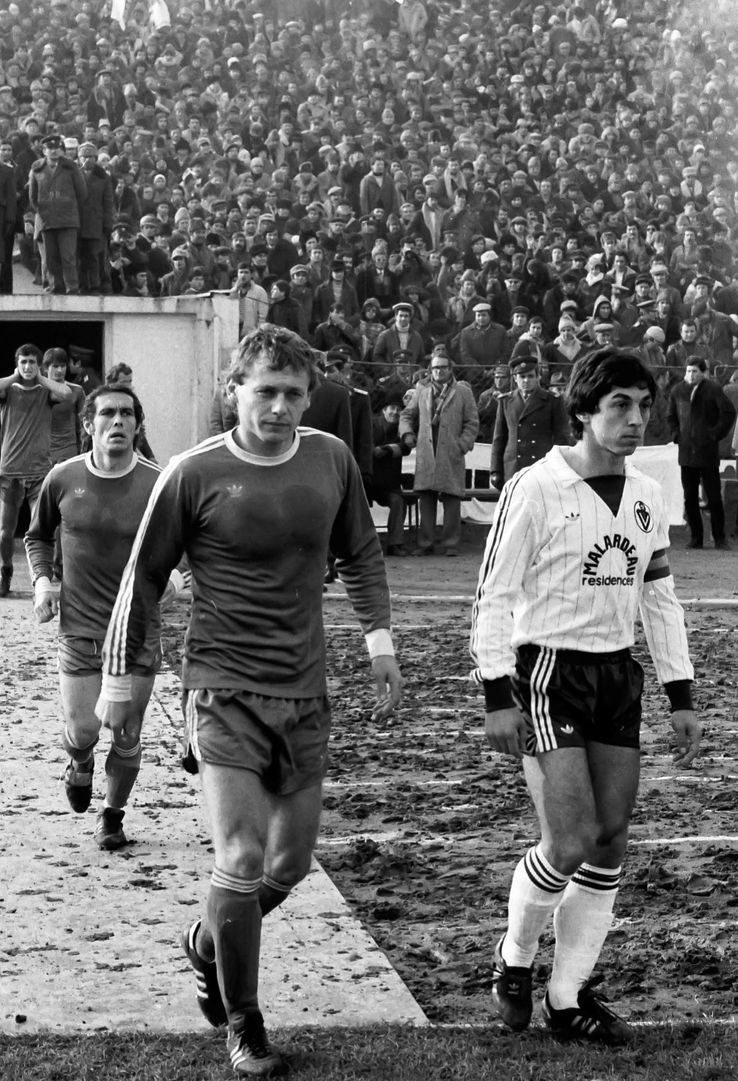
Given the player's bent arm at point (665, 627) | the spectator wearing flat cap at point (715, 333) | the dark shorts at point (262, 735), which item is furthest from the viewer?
the spectator wearing flat cap at point (715, 333)

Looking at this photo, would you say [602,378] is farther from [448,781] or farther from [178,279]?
[178,279]

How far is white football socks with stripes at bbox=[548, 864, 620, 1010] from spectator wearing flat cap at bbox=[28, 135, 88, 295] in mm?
16042

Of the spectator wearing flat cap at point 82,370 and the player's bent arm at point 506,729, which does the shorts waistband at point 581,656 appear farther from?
the spectator wearing flat cap at point 82,370

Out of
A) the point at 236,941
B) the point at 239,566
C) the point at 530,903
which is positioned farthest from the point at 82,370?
the point at 236,941

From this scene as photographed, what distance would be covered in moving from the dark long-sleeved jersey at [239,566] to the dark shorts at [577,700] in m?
0.63

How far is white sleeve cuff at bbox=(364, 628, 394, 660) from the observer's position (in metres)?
4.84

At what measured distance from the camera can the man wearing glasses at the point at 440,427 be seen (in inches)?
712

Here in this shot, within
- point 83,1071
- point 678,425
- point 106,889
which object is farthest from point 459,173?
point 83,1071

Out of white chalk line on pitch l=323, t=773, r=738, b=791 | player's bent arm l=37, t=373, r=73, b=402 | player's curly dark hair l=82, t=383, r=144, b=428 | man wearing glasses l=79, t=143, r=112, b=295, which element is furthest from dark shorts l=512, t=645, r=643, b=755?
man wearing glasses l=79, t=143, r=112, b=295

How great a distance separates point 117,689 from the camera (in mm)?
4598

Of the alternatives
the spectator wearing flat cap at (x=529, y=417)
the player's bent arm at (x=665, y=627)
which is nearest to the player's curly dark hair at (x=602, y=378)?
the player's bent arm at (x=665, y=627)

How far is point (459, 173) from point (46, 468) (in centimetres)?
1129

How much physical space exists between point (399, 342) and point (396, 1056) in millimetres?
15791

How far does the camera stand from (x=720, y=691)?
1034 centimetres
